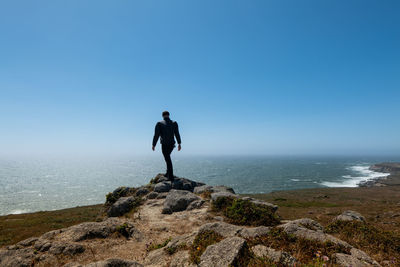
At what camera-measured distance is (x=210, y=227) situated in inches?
228

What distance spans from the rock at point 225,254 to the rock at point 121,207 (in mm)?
9093

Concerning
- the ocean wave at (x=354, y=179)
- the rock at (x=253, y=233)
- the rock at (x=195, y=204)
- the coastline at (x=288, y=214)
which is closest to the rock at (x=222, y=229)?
the rock at (x=253, y=233)

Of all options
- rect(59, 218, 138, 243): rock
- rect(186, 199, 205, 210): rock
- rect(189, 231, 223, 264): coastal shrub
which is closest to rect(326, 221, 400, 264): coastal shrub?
rect(189, 231, 223, 264): coastal shrub

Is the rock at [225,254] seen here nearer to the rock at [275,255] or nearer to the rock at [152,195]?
the rock at [275,255]

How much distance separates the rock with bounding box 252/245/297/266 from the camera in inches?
136

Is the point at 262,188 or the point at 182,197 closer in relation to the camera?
the point at 182,197

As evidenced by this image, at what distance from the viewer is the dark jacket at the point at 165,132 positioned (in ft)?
42.7

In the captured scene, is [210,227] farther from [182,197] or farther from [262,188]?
[262,188]

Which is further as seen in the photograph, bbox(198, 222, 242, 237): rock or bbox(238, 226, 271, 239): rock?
bbox(198, 222, 242, 237): rock

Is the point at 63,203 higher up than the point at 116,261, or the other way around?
the point at 116,261

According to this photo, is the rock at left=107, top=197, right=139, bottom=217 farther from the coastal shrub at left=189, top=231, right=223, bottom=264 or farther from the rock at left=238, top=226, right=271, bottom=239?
the rock at left=238, top=226, right=271, bottom=239

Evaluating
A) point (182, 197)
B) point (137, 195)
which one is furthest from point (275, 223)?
point (137, 195)

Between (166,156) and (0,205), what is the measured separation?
10265cm

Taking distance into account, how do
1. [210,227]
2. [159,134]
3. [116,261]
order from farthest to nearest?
[159,134] < [210,227] < [116,261]
